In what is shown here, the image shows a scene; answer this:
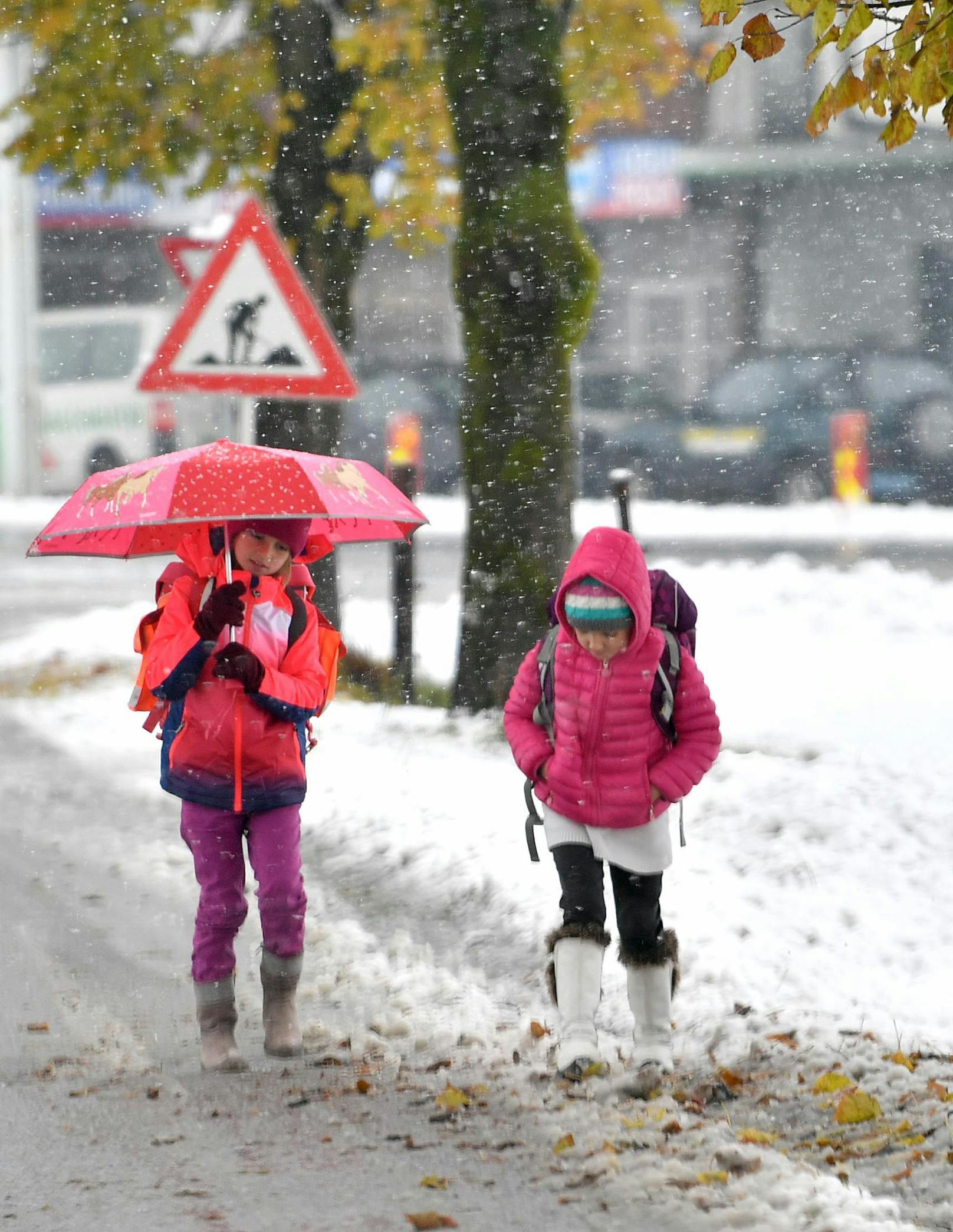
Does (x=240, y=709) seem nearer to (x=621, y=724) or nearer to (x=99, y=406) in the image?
(x=621, y=724)

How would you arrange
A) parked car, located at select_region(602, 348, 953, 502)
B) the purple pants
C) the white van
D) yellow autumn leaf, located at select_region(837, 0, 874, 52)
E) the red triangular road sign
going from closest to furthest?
yellow autumn leaf, located at select_region(837, 0, 874, 52)
the purple pants
the red triangular road sign
parked car, located at select_region(602, 348, 953, 502)
the white van

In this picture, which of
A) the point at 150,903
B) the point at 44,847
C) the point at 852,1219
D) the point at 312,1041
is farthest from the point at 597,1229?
the point at 44,847

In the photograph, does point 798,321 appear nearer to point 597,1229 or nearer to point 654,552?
point 654,552

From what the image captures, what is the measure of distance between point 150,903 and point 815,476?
57.6 ft

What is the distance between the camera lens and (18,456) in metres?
28.4

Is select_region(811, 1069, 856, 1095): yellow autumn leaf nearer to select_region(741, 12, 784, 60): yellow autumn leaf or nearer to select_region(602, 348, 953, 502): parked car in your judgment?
select_region(741, 12, 784, 60): yellow autumn leaf

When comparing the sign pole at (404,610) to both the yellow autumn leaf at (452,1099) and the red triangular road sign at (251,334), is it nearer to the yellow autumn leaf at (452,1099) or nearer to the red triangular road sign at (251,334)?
the red triangular road sign at (251,334)

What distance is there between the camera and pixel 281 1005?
5.03 meters

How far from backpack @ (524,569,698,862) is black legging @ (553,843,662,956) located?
118 millimetres

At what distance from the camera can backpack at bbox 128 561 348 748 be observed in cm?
489

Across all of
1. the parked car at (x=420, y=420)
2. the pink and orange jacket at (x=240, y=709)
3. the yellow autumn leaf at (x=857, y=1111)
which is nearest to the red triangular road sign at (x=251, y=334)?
the pink and orange jacket at (x=240, y=709)

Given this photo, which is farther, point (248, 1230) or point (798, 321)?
point (798, 321)

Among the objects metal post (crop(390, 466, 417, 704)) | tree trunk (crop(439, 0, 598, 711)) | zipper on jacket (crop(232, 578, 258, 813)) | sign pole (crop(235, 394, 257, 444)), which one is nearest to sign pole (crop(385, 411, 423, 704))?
metal post (crop(390, 466, 417, 704))

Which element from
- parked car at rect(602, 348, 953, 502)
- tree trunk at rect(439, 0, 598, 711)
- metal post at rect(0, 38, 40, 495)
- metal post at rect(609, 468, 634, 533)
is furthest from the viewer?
metal post at rect(0, 38, 40, 495)
